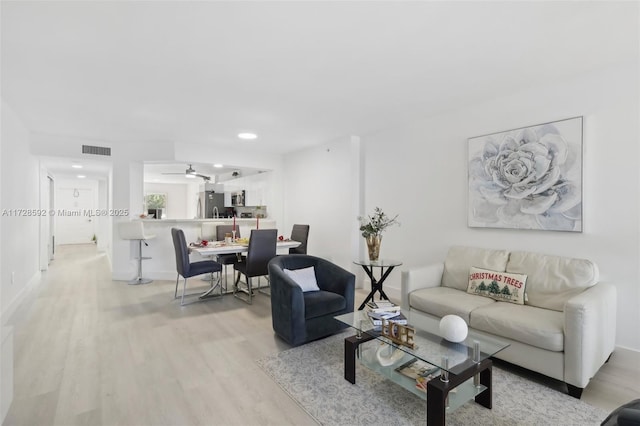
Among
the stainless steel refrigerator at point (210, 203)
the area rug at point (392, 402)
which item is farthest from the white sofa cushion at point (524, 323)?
the stainless steel refrigerator at point (210, 203)

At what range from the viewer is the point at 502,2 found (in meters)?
1.91

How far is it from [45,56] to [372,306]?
3379 mm

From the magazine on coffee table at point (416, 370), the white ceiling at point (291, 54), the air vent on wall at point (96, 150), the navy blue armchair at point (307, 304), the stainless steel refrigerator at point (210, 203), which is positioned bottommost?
the magazine on coffee table at point (416, 370)

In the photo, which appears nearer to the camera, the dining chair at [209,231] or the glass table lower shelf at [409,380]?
the glass table lower shelf at [409,380]

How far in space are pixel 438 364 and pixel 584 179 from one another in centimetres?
232

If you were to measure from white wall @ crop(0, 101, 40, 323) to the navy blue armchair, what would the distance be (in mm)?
3180

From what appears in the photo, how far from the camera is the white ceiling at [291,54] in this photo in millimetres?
1996

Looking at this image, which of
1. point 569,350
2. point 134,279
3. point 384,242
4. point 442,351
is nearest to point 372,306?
point 442,351

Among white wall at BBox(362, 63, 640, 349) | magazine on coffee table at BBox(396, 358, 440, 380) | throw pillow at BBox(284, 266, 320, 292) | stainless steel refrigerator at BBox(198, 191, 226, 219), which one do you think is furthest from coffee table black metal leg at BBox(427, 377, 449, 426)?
stainless steel refrigerator at BBox(198, 191, 226, 219)

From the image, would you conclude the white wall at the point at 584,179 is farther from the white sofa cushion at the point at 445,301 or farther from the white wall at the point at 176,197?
the white wall at the point at 176,197

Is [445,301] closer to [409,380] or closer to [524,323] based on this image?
[524,323]

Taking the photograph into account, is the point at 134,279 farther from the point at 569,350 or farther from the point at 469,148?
the point at 569,350

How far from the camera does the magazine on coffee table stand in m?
2.14

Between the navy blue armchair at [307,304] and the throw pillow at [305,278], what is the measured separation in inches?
2.7
